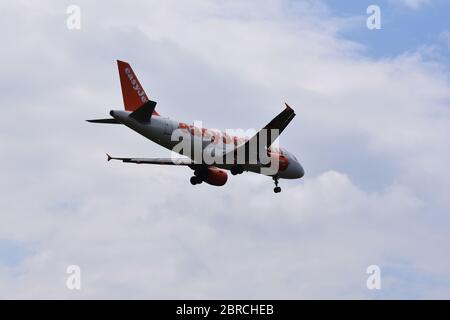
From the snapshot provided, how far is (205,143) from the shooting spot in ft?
224

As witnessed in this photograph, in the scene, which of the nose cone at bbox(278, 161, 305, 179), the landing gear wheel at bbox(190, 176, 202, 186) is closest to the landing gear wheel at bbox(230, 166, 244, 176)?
the landing gear wheel at bbox(190, 176, 202, 186)

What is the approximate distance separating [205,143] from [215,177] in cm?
413

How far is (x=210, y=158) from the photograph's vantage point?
224 ft

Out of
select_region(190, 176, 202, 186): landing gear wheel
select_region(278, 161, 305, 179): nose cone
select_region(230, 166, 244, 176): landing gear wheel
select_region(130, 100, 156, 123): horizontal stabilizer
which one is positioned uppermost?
select_region(130, 100, 156, 123): horizontal stabilizer

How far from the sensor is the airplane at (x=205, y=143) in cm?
6475

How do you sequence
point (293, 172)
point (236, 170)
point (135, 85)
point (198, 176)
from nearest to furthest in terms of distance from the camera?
point (236, 170) → point (135, 85) → point (198, 176) → point (293, 172)

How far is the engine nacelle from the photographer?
71.3m

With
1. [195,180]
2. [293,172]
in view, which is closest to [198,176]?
[195,180]

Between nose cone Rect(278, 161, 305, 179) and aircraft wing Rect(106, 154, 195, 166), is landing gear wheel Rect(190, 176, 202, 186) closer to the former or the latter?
aircraft wing Rect(106, 154, 195, 166)

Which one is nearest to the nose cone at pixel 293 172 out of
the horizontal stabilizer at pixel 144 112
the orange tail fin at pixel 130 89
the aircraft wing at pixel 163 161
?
the aircraft wing at pixel 163 161

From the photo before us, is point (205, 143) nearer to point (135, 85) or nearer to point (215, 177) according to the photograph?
point (215, 177)
